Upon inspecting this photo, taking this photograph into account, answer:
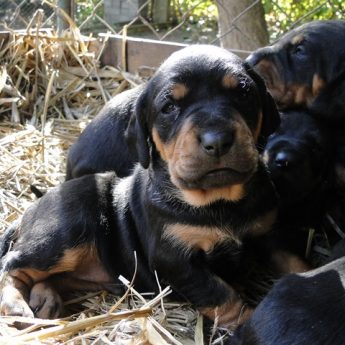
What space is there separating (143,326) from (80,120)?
3.48 meters

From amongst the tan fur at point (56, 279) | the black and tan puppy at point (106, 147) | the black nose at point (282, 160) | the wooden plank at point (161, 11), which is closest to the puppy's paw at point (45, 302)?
the tan fur at point (56, 279)

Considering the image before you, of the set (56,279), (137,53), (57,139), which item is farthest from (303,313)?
(137,53)

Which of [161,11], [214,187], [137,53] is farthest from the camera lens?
[161,11]

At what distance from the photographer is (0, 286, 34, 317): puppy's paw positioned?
4.05 meters

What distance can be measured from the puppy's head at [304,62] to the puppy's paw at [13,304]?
216cm

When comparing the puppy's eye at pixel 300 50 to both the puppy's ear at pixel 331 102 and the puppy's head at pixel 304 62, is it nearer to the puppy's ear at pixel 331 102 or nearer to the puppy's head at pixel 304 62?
the puppy's head at pixel 304 62

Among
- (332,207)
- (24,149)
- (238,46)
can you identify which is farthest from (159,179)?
(238,46)

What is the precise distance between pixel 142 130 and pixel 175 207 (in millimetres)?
483

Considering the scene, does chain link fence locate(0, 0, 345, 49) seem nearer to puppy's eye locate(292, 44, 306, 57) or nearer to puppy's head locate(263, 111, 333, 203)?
puppy's eye locate(292, 44, 306, 57)

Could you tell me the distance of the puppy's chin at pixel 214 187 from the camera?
3.65m

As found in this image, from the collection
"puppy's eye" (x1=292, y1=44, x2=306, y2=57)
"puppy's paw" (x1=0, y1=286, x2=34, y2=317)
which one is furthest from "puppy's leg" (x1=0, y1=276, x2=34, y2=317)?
"puppy's eye" (x1=292, y1=44, x2=306, y2=57)

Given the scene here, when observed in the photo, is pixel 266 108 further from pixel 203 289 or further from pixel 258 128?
pixel 203 289

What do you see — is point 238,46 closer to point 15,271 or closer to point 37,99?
point 37,99

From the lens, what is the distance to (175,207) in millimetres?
4086
